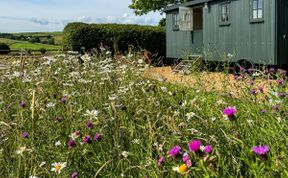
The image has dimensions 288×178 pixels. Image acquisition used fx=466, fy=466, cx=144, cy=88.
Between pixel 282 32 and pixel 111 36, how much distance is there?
11.4 m

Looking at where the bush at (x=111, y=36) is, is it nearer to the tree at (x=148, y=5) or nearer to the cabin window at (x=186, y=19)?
the cabin window at (x=186, y=19)

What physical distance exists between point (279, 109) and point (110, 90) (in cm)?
266

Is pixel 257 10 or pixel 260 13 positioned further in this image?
pixel 257 10

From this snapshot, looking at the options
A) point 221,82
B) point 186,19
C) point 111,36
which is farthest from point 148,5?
point 221,82

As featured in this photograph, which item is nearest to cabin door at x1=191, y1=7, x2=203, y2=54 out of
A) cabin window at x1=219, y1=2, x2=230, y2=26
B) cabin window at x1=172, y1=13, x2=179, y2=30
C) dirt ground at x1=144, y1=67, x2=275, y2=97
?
cabin window at x1=172, y1=13, x2=179, y2=30

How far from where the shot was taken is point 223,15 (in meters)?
16.6

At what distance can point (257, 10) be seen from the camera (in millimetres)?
14133

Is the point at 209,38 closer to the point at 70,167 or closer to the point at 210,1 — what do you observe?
the point at 210,1

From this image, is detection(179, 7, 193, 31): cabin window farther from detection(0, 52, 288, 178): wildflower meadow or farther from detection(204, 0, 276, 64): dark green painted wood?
detection(0, 52, 288, 178): wildflower meadow

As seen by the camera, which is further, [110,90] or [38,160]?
[110,90]

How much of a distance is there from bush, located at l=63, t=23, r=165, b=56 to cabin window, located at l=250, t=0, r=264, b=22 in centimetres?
850

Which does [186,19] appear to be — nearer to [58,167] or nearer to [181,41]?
[181,41]

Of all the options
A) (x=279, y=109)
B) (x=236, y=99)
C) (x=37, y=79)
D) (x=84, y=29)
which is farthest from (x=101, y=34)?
(x=279, y=109)

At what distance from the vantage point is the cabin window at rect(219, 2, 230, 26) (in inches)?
635
